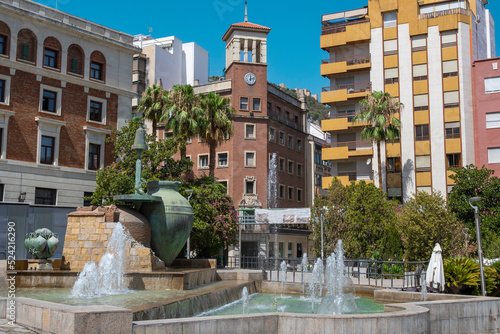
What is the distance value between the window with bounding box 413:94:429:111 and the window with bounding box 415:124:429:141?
1584mm

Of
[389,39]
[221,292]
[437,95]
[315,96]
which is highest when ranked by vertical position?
[315,96]

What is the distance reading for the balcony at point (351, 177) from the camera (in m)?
49.6

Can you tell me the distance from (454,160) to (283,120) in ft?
63.7

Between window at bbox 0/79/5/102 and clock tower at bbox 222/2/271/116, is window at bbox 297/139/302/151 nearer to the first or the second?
clock tower at bbox 222/2/271/116

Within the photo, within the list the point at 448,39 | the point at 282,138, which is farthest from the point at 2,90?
the point at 448,39

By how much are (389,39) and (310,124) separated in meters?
26.2

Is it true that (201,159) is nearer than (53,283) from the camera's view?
No

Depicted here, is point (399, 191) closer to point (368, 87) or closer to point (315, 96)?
point (368, 87)

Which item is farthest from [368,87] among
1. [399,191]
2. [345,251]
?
[345,251]

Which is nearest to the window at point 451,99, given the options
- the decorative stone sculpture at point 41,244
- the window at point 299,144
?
the window at point 299,144

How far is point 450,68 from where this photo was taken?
47469 mm

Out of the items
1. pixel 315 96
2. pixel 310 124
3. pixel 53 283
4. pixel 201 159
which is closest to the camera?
pixel 53 283

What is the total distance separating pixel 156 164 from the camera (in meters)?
35.0

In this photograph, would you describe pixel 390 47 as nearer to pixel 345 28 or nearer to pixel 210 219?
pixel 345 28
